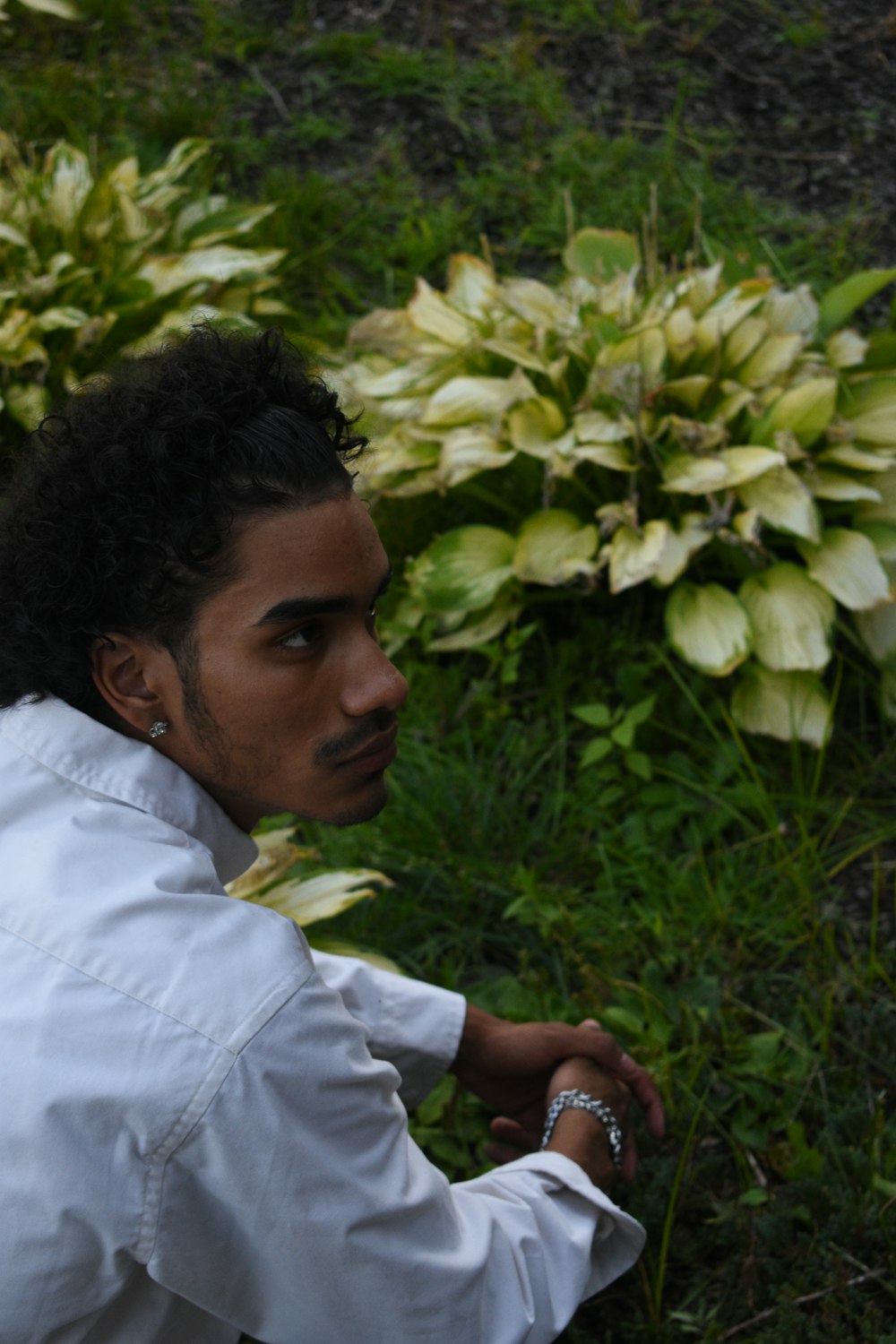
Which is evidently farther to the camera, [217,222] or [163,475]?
[217,222]

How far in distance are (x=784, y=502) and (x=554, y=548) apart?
0.55 m

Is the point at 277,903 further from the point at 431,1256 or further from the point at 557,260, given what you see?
the point at 557,260

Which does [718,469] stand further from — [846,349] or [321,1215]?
[321,1215]

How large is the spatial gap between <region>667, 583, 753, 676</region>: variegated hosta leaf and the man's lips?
1.47m

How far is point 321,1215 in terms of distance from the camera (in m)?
1.37

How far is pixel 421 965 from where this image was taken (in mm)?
2719

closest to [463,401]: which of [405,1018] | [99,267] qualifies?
[99,267]

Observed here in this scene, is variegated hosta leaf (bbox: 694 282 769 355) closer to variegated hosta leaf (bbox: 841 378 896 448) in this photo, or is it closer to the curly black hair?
variegated hosta leaf (bbox: 841 378 896 448)

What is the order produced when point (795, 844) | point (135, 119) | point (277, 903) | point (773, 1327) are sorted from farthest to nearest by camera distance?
1. point (135, 119)
2. point (795, 844)
3. point (277, 903)
4. point (773, 1327)

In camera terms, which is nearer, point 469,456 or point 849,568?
point 849,568

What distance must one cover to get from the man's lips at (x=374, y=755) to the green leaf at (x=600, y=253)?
2.51 metres

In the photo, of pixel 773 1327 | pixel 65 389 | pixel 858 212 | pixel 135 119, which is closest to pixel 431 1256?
pixel 773 1327

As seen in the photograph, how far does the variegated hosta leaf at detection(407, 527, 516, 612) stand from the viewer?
3244 mm

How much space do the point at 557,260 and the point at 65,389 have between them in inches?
67.0
